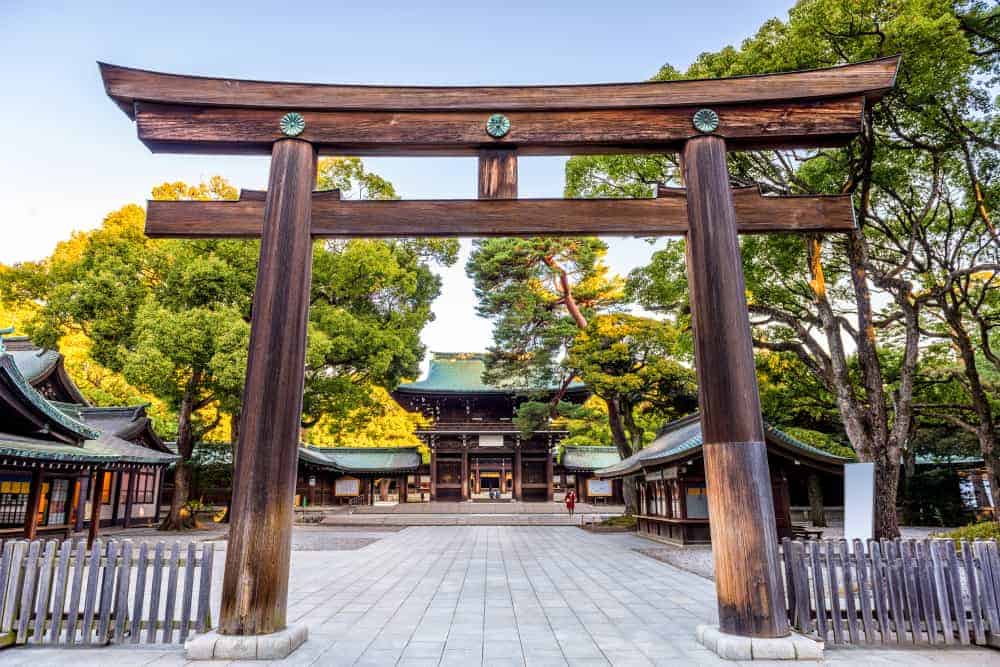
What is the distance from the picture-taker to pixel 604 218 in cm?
560

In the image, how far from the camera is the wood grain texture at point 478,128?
5.61 meters

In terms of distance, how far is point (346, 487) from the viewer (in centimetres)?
3284

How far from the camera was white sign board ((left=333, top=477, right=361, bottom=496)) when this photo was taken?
3262 centimetres

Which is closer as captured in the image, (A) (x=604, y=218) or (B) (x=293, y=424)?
(B) (x=293, y=424)

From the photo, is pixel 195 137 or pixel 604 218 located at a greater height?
pixel 195 137

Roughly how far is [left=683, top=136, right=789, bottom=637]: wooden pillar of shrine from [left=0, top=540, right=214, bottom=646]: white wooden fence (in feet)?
15.1

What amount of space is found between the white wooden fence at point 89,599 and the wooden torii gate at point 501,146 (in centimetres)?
191

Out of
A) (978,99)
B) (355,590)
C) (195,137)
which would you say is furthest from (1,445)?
(978,99)

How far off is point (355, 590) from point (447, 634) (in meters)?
3.31

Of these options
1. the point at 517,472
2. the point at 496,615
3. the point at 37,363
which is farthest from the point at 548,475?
the point at 496,615

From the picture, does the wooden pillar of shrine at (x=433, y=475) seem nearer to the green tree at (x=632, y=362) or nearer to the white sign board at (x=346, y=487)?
the white sign board at (x=346, y=487)

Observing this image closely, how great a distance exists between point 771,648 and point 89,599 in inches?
240

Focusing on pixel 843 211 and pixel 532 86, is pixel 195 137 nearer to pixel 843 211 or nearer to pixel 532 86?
pixel 532 86

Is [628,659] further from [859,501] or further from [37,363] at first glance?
[37,363]
